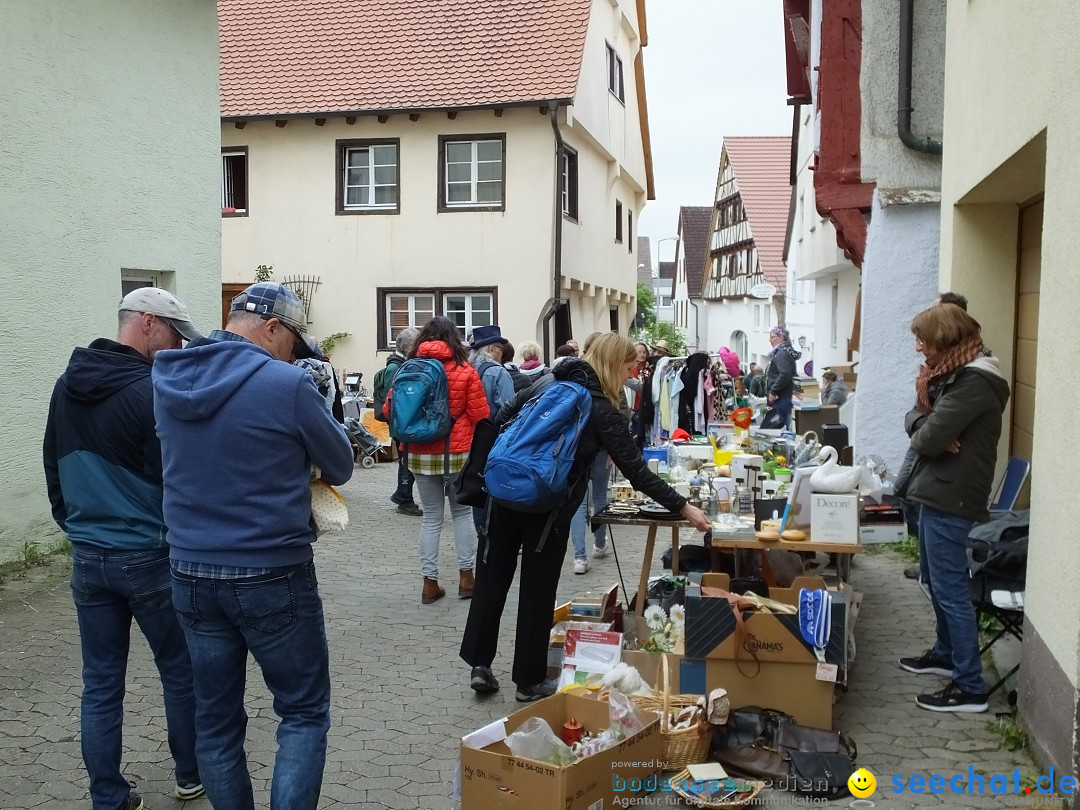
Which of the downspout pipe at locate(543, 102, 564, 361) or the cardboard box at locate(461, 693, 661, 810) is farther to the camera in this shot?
the downspout pipe at locate(543, 102, 564, 361)

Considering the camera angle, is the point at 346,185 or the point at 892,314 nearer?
the point at 892,314

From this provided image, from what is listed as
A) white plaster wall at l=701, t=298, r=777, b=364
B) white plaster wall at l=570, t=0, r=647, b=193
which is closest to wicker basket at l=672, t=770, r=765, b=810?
white plaster wall at l=570, t=0, r=647, b=193

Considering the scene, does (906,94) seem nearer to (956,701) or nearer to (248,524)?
(956,701)

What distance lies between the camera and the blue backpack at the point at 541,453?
194 inches

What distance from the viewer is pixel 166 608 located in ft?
12.6

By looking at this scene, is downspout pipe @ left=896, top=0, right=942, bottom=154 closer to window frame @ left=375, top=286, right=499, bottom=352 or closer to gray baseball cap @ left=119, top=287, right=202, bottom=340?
gray baseball cap @ left=119, top=287, right=202, bottom=340

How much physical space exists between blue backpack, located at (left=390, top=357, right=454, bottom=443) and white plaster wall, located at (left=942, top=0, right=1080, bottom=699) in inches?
147

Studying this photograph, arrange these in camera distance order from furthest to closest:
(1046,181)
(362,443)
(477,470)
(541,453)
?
1. (362,443)
2. (477,470)
3. (541,453)
4. (1046,181)

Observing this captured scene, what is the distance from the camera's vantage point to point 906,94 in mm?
9547

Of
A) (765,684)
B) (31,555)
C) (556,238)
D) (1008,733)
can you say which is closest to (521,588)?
(765,684)

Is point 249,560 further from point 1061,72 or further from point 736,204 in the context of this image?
point 736,204

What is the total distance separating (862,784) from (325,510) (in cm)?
251

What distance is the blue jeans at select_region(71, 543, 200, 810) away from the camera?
3.77 metres

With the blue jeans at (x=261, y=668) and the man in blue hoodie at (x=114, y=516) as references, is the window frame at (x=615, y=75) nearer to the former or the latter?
the man in blue hoodie at (x=114, y=516)
